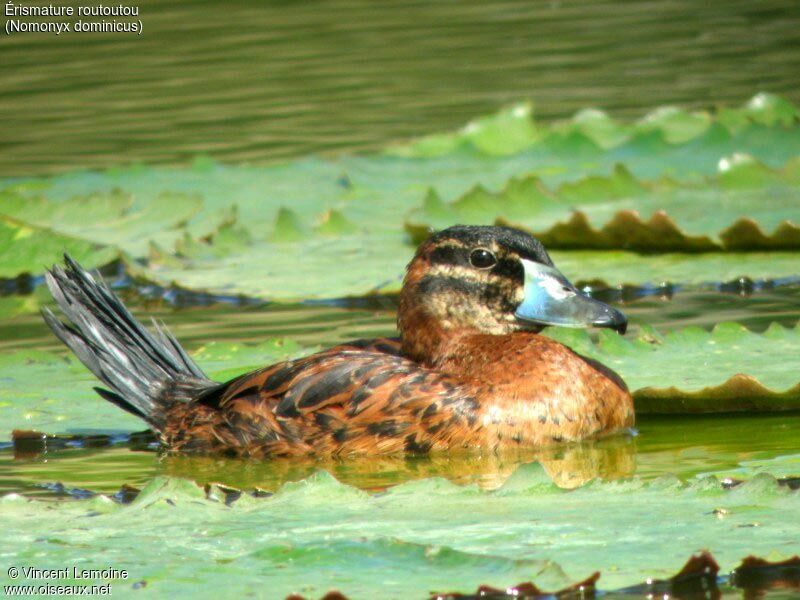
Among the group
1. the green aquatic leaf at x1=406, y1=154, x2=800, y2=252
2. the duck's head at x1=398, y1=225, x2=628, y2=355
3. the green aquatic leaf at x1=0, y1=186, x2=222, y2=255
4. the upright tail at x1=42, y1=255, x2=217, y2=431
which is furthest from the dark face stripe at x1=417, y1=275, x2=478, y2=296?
the green aquatic leaf at x1=0, y1=186, x2=222, y2=255

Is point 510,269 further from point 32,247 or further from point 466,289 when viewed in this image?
point 32,247

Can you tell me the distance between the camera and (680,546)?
4.30 meters

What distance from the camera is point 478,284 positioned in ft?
22.3

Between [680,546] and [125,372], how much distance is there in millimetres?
3328

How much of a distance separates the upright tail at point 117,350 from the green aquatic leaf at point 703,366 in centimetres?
184

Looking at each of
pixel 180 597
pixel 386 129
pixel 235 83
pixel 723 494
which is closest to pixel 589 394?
pixel 723 494

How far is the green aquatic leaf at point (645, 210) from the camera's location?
866 cm

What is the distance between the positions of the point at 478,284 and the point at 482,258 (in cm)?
12

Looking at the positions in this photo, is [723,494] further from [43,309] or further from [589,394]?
[43,309]

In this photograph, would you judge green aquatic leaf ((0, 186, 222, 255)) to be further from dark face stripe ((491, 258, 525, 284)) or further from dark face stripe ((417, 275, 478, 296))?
dark face stripe ((491, 258, 525, 284))

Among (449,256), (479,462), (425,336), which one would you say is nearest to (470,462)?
(479,462)

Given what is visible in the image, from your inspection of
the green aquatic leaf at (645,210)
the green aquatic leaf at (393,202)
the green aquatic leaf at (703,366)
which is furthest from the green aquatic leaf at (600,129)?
the green aquatic leaf at (703,366)

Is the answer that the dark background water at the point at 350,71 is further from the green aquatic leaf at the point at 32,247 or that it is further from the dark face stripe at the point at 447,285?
the dark face stripe at the point at 447,285

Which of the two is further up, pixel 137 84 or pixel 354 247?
pixel 137 84
